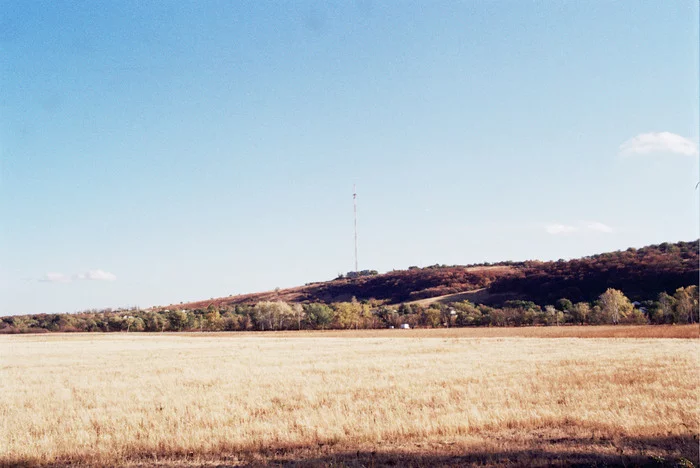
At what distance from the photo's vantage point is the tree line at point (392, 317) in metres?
113

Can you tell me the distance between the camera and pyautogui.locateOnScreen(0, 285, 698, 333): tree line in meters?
113

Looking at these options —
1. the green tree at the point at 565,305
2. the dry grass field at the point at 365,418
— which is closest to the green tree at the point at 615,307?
the green tree at the point at 565,305

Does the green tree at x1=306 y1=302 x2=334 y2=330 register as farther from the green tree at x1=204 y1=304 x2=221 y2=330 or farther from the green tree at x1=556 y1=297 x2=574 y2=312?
the green tree at x1=556 y1=297 x2=574 y2=312

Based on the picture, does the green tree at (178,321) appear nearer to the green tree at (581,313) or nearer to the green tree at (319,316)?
the green tree at (319,316)

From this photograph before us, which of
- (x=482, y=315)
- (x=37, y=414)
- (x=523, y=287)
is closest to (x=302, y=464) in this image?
(x=37, y=414)

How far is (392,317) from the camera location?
463ft

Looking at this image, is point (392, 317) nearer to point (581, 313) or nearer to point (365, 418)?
point (581, 313)

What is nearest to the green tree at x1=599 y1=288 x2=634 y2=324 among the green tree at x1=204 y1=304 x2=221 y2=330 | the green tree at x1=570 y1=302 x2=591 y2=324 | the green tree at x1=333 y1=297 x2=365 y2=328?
the green tree at x1=570 y1=302 x2=591 y2=324

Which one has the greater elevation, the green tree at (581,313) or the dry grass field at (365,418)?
the dry grass field at (365,418)

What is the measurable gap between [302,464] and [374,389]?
37.6ft

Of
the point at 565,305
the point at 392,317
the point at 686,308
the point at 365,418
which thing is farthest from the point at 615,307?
the point at 365,418

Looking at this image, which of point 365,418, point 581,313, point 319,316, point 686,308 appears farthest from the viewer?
point 319,316

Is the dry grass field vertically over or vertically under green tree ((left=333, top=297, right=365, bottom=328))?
over

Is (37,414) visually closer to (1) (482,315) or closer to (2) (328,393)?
(2) (328,393)
